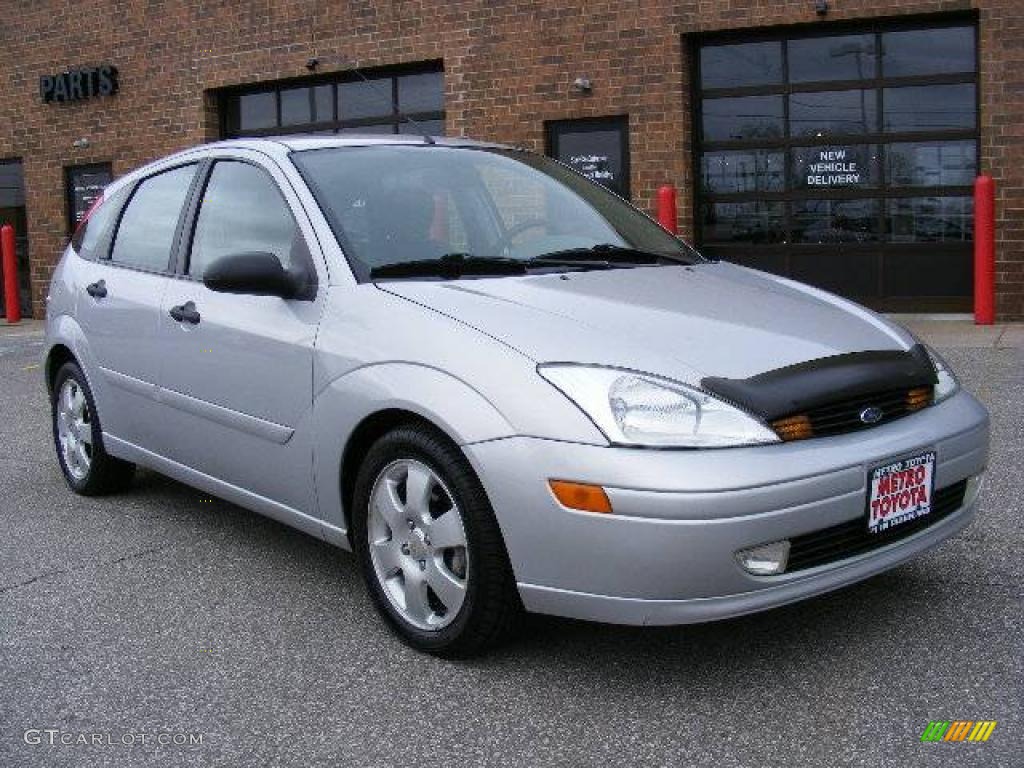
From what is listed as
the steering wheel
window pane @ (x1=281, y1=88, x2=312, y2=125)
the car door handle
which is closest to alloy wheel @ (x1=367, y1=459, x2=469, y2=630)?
the steering wheel

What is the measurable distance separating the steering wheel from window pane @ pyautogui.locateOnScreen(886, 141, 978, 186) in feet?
27.7

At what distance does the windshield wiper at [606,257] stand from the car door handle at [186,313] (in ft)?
4.16

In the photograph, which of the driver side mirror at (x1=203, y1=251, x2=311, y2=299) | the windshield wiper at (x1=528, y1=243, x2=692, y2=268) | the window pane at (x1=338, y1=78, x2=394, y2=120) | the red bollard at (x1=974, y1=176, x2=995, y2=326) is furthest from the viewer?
the window pane at (x1=338, y1=78, x2=394, y2=120)

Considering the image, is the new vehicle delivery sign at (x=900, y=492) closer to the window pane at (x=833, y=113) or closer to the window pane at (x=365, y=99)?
the window pane at (x=833, y=113)

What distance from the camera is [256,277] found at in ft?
12.7

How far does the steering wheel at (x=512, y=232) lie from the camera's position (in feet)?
13.7

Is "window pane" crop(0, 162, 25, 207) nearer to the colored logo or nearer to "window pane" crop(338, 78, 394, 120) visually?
"window pane" crop(338, 78, 394, 120)

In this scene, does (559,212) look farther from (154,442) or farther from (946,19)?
(946,19)

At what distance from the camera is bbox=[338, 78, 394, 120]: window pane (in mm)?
14359

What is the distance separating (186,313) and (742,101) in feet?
29.8

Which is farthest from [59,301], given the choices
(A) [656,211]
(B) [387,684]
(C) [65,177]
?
(C) [65,177]

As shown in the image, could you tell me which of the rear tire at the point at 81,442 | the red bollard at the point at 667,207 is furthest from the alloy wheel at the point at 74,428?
the red bollard at the point at 667,207

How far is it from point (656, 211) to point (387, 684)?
31.5 feet

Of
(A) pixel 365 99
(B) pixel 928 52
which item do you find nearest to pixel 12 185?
(A) pixel 365 99
